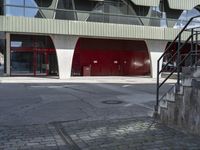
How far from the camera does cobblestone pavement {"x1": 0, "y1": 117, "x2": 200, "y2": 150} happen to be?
6.52 meters

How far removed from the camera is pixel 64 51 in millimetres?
28375

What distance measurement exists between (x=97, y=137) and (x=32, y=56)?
82.0 ft

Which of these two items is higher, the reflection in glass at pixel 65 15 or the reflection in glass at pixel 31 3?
the reflection in glass at pixel 31 3

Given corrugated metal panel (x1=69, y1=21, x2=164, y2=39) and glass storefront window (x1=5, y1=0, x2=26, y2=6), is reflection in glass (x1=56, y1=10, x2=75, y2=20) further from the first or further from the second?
glass storefront window (x1=5, y1=0, x2=26, y2=6)

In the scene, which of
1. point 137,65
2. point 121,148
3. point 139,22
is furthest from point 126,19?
point 121,148

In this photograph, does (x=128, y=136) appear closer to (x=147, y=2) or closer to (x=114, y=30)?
(x=114, y=30)

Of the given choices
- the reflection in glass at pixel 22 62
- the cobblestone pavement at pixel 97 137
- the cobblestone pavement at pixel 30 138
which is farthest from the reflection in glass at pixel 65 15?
the cobblestone pavement at pixel 30 138

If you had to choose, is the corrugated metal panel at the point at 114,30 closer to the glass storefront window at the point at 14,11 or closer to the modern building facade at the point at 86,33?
the modern building facade at the point at 86,33

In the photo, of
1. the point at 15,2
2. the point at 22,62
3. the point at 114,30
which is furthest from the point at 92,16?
the point at 22,62

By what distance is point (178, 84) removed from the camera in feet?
26.6

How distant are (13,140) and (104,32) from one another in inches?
876

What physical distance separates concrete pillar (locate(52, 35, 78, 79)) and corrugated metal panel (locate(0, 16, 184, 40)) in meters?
0.99

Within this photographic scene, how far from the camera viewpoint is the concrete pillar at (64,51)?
28.1 m

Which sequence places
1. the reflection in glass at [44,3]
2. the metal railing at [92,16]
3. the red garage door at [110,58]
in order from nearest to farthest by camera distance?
1. the metal railing at [92,16]
2. the reflection in glass at [44,3]
3. the red garage door at [110,58]
